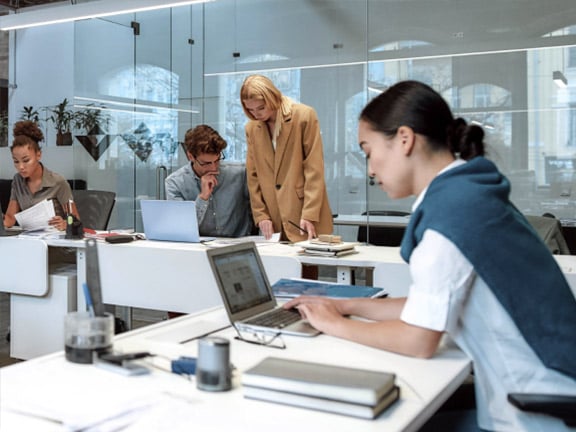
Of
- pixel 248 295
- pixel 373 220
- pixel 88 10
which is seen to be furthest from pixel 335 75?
pixel 248 295

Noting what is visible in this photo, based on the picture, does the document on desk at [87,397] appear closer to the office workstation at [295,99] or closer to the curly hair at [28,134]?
the office workstation at [295,99]

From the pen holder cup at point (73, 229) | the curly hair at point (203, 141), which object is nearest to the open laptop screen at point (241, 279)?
the curly hair at point (203, 141)

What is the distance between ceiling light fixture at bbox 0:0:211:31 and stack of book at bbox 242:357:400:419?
13.6 feet

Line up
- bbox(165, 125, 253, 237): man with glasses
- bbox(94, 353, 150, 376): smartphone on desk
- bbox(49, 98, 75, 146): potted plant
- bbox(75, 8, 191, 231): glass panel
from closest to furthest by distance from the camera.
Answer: bbox(94, 353, 150, 376): smartphone on desk
bbox(165, 125, 253, 237): man with glasses
bbox(75, 8, 191, 231): glass panel
bbox(49, 98, 75, 146): potted plant

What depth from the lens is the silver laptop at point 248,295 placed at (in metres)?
1.69

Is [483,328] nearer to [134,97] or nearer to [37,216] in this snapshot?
[37,216]

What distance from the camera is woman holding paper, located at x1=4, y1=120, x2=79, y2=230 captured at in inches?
169

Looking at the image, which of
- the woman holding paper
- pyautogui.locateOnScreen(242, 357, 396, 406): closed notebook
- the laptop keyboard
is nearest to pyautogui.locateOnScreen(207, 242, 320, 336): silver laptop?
the laptop keyboard

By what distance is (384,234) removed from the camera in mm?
5055

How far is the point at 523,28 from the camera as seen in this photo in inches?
194

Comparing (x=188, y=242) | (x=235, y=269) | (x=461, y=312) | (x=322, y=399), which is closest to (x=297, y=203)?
(x=188, y=242)

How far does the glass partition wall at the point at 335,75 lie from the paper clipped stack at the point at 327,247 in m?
1.87

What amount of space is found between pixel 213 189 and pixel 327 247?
109 centimetres

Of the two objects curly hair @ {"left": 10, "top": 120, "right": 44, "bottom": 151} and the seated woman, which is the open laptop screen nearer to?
the seated woman
